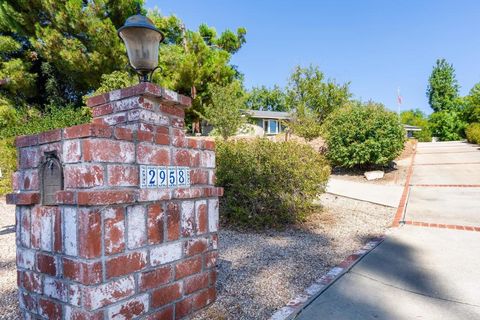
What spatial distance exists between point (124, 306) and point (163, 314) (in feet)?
1.12

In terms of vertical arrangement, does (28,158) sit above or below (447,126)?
below

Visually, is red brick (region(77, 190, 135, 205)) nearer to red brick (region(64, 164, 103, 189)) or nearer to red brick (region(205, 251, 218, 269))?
red brick (region(64, 164, 103, 189))

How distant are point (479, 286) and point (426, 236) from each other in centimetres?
164

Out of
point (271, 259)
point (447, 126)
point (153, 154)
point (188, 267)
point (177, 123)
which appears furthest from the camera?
point (447, 126)

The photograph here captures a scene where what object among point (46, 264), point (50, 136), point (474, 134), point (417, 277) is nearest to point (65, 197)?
point (50, 136)

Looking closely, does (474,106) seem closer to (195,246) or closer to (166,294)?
(195,246)

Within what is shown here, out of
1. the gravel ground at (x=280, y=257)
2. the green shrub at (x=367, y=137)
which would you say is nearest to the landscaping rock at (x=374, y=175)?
the green shrub at (x=367, y=137)

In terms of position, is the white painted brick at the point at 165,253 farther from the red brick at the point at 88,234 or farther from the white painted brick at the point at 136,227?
the red brick at the point at 88,234

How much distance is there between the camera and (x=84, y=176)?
1687mm

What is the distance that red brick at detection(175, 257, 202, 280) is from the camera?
7.23 ft

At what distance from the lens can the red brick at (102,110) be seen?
2.27 m

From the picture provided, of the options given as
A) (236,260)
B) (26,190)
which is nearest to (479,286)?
(236,260)

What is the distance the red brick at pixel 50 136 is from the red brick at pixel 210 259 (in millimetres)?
1296

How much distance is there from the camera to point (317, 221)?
5.54m
